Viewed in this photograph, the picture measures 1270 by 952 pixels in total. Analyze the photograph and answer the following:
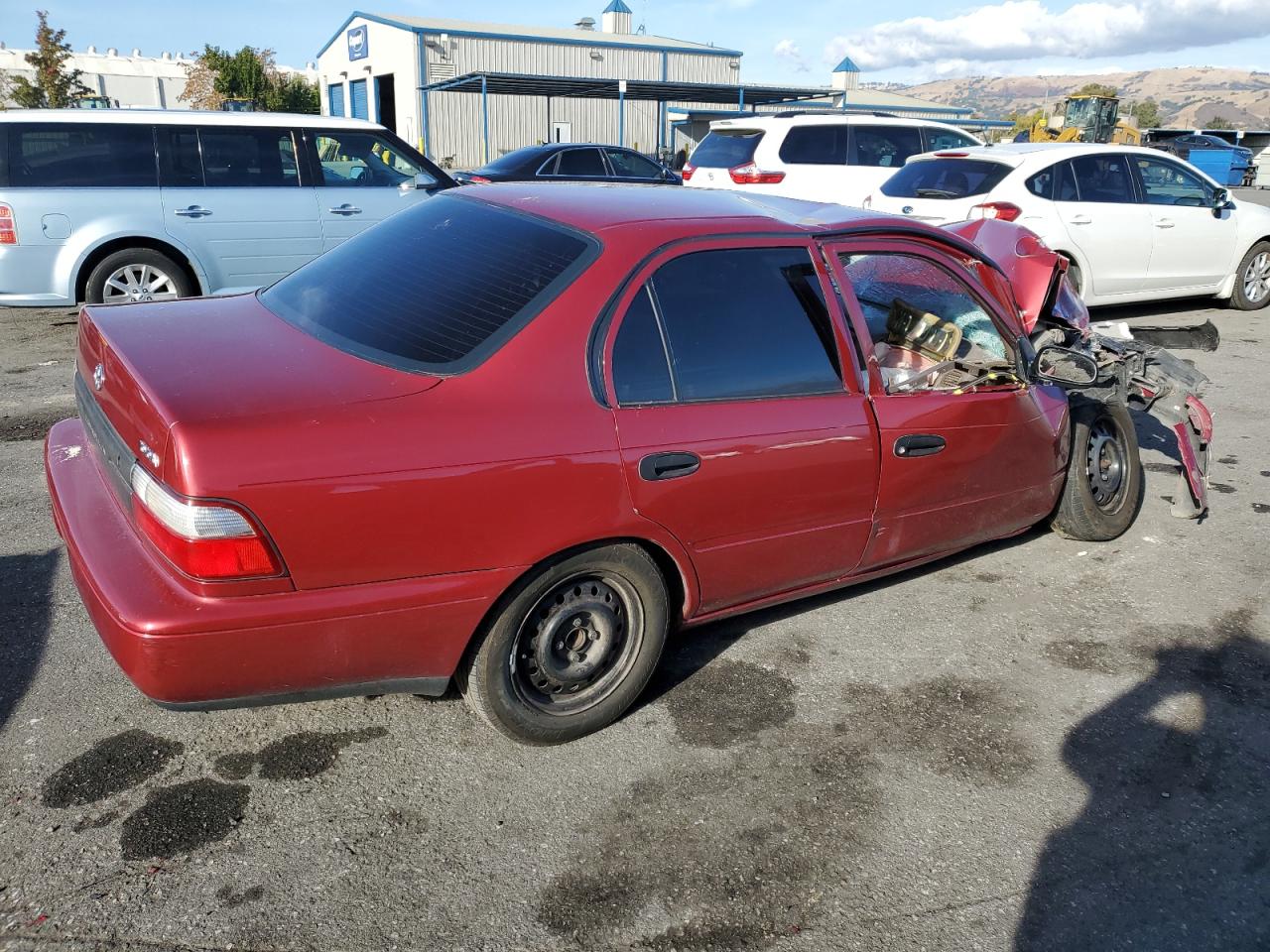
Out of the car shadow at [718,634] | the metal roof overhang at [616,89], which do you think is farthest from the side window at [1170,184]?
the metal roof overhang at [616,89]

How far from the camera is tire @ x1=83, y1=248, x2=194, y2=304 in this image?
25.1 ft

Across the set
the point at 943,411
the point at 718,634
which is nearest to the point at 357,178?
the point at 718,634

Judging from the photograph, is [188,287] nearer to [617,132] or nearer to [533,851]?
[533,851]

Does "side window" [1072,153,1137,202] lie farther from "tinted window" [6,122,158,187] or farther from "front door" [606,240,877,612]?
"tinted window" [6,122,158,187]

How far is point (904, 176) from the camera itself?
9.90 metres

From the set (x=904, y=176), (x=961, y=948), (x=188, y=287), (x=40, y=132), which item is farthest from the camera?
(x=904, y=176)

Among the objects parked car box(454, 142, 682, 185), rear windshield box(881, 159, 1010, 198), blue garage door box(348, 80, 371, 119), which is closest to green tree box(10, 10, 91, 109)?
blue garage door box(348, 80, 371, 119)

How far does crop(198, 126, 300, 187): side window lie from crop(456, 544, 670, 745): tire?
637 cm

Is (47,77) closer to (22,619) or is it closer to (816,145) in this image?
(816,145)

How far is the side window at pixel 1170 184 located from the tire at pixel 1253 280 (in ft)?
3.56

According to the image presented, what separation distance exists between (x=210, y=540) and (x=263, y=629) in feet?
0.85

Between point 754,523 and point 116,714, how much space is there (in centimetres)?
209

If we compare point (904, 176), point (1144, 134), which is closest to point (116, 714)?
point (904, 176)

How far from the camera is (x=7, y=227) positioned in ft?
24.1
